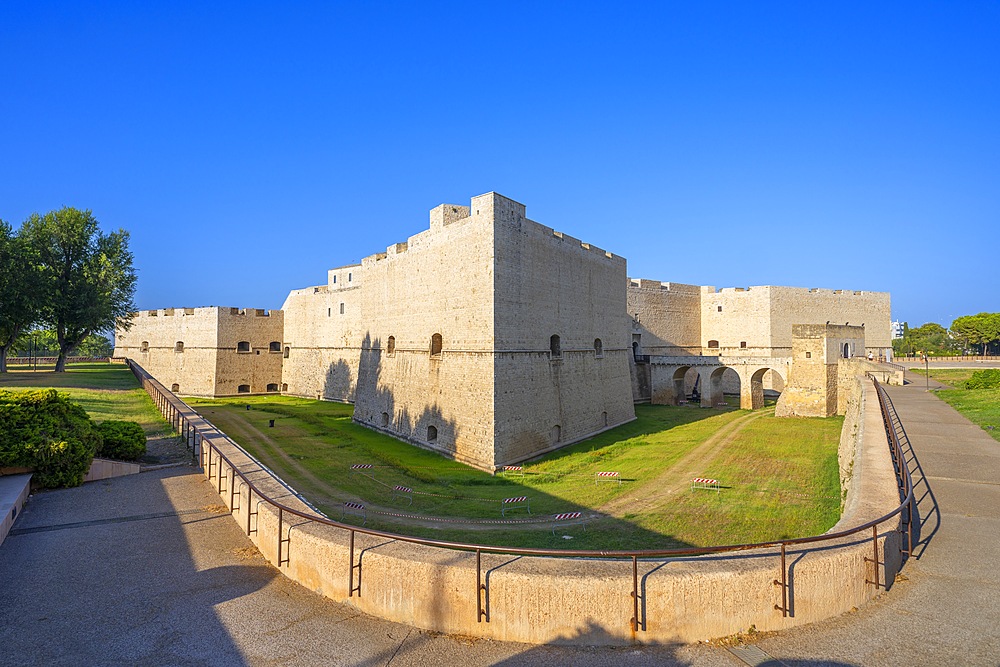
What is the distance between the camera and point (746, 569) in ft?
14.5

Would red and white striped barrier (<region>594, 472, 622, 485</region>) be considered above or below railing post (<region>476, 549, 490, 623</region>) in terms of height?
below

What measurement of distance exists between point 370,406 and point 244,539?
18.4 m

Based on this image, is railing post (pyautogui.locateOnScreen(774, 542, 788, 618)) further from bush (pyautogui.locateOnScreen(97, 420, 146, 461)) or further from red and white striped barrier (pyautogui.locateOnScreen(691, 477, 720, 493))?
bush (pyautogui.locateOnScreen(97, 420, 146, 461))

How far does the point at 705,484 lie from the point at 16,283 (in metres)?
31.2

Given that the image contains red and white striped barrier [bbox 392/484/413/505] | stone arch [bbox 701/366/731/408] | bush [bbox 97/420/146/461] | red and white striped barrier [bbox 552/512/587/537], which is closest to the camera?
bush [bbox 97/420/146/461]

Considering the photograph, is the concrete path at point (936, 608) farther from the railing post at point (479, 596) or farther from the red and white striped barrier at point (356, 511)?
the red and white striped barrier at point (356, 511)

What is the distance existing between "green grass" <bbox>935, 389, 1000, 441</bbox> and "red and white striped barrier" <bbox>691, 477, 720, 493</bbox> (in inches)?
249

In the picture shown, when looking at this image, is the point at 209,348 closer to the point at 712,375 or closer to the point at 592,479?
the point at 592,479

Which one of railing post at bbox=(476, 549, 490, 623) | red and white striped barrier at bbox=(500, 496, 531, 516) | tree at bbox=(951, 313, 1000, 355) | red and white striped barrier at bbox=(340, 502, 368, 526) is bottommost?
red and white striped barrier at bbox=(500, 496, 531, 516)

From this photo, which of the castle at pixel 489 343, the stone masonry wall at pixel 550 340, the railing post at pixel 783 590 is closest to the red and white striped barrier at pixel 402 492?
the castle at pixel 489 343

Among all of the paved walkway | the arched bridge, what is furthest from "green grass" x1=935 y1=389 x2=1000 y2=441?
the arched bridge

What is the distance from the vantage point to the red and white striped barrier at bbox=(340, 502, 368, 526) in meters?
11.5

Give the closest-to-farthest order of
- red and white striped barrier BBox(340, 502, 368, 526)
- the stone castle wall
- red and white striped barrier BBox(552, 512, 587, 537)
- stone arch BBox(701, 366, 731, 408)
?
red and white striped barrier BBox(340, 502, 368, 526) < red and white striped barrier BBox(552, 512, 587, 537) < stone arch BBox(701, 366, 731, 408) < the stone castle wall

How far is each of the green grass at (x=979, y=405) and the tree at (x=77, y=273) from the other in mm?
38740
